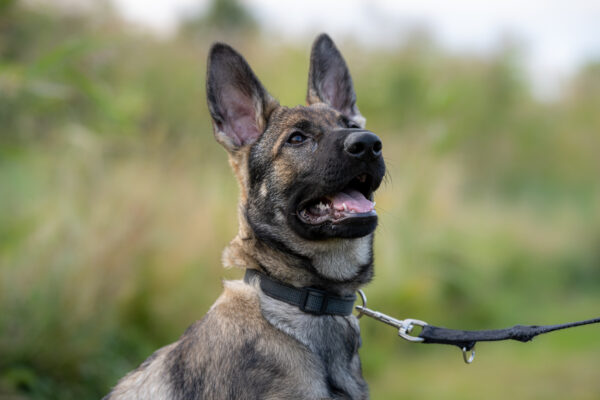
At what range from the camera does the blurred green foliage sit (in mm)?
4910

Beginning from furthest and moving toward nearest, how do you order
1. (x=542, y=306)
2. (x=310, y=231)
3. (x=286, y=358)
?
(x=542, y=306), (x=310, y=231), (x=286, y=358)

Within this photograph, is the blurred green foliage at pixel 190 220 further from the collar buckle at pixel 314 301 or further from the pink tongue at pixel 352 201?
the collar buckle at pixel 314 301

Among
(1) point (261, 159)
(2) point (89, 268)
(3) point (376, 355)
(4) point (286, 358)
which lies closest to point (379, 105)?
(3) point (376, 355)

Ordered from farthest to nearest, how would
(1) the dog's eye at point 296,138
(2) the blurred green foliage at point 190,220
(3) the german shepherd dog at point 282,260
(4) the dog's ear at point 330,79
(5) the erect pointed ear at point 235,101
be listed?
(2) the blurred green foliage at point 190,220
(4) the dog's ear at point 330,79
(5) the erect pointed ear at point 235,101
(1) the dog's eye at point 296,138
(3) the german shepherd dog at point 282,260

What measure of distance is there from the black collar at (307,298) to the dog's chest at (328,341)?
3 cm

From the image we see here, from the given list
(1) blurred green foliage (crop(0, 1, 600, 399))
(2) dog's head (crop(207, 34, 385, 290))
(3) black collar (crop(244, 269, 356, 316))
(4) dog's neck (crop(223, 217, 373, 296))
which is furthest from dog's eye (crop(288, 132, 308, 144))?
(1) blurred green foliage (crop(0, 1, 600, 399))

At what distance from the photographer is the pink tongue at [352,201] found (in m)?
3.03

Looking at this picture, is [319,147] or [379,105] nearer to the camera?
[319,147]

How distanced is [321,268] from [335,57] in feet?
4.56

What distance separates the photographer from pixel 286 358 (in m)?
2.81

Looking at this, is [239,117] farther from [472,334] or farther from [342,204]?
[472,334]

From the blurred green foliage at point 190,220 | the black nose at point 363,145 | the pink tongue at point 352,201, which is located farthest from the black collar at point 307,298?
the blurred green foliage at point 190,220

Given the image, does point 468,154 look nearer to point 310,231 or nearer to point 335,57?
point 335,57

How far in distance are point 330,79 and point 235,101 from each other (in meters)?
0.65
